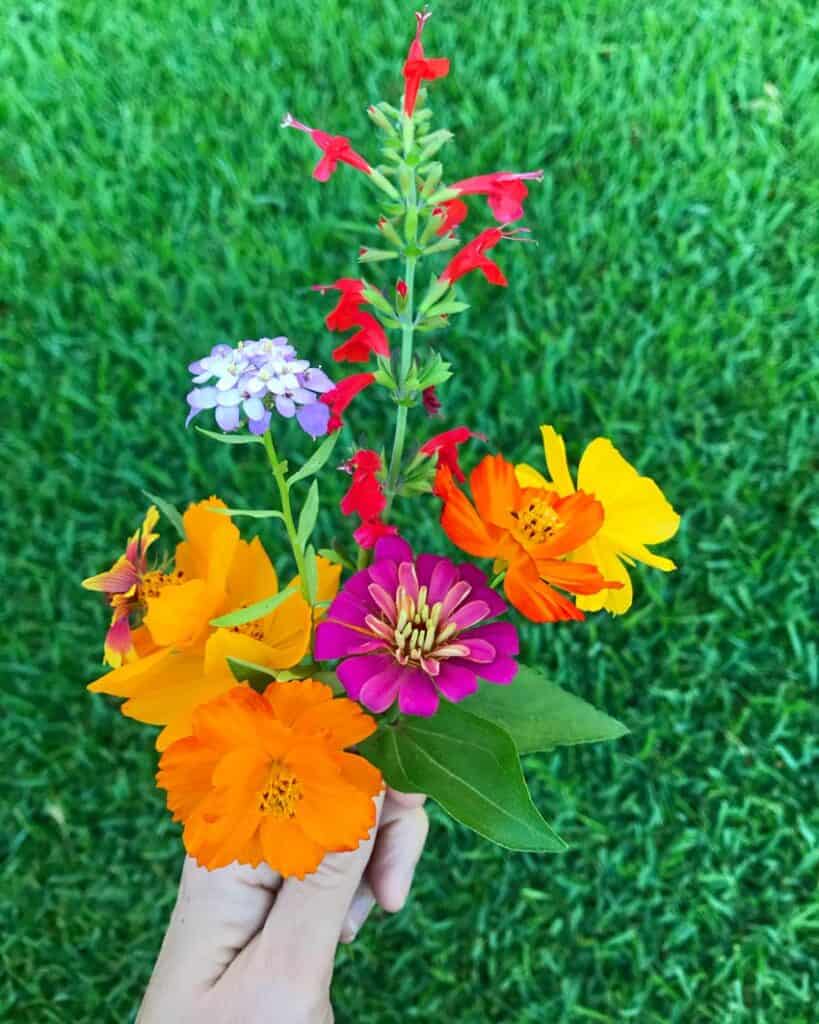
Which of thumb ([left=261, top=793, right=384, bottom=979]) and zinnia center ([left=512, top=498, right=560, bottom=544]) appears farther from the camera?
thumb ([left=261, top=793, right=384, bottom=979])

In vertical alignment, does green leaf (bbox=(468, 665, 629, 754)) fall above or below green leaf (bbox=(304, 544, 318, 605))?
below

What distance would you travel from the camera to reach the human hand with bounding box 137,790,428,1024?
871mm

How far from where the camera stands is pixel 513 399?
1573 millimetres

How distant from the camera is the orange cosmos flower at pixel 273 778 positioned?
22.9 inches

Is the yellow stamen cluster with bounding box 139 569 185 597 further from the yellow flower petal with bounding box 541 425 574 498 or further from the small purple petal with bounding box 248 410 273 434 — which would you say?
the yellow flower petal with bounding box 541 425 574 498

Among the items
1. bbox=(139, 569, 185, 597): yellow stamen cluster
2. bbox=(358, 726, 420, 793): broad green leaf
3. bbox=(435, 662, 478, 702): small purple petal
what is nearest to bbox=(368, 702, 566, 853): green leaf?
bbox=(358, 726, 420, 793): broad green leaf

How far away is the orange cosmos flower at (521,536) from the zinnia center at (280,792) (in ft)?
0.65

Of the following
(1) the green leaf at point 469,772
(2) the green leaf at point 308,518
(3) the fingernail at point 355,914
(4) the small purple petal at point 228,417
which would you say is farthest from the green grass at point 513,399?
(4) the small purple petal at point 228,417

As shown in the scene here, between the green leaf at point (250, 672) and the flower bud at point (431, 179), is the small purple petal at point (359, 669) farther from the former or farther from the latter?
the flower bud at point (431, 179)

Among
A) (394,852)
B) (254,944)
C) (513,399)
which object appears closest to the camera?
(254,944)

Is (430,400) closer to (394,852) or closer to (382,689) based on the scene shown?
(382,689)

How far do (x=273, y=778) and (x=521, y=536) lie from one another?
237 millimetres

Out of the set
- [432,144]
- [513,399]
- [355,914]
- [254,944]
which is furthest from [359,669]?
[513,399]

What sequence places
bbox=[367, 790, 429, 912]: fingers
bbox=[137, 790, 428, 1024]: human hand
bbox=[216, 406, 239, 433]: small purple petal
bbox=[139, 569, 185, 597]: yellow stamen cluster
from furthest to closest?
bbox=[367, 790, 429, 912]: fingers → bbox=[137, 790, 428, 1024]: human hand → bbox=[139, 569, 185, 597]: yellow stamen cluster → bbox=[216, 406, 239, 433]: small purple petal
